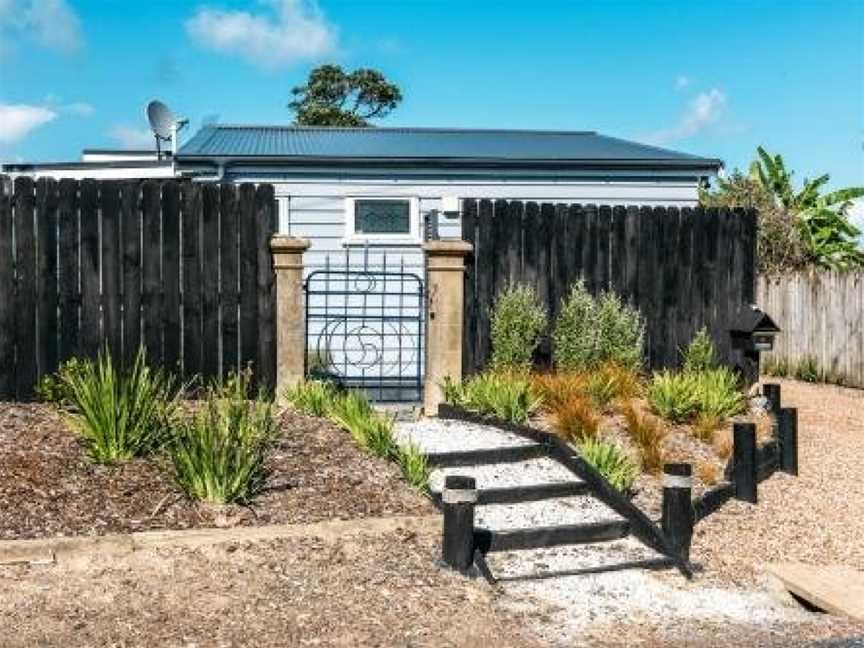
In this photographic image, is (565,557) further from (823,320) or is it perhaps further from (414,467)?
(823,320)

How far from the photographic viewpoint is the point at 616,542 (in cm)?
836

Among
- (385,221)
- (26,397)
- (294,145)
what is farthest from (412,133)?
(26,397)

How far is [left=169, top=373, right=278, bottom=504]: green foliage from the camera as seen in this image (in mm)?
7988

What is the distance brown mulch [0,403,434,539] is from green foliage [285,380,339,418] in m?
1.24

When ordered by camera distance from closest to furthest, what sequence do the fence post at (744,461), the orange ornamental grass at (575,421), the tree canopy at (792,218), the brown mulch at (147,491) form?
the brown mulch at (147,491) → the fence post at (744,461) → the orange ornamental grass at (575,421) → the tree canopy at (792,218)

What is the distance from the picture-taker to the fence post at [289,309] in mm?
11500

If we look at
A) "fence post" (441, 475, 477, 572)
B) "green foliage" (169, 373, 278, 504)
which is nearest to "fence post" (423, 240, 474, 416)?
"green foliage" (169, 373, 278, 504)

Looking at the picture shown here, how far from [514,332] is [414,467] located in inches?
160

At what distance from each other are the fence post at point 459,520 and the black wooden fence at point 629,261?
17.3 feet

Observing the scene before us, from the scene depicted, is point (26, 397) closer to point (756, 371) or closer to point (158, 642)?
point (158, 642)

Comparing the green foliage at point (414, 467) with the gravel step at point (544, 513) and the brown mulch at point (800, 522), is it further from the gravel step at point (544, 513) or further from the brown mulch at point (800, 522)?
the brown mulch at point (800, 522)

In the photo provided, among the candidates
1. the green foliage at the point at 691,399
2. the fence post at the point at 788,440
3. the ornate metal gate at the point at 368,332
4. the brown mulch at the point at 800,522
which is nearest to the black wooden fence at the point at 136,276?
the ornate metal gate at the point at 368,332

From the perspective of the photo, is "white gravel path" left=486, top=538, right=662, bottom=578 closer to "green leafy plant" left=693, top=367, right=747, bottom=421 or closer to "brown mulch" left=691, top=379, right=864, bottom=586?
"brown mulch" left=691, top=379, right=864, bottom=586

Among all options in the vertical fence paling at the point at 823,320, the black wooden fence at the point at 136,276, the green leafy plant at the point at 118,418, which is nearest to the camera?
the green leafy plant at the point at 118,418
